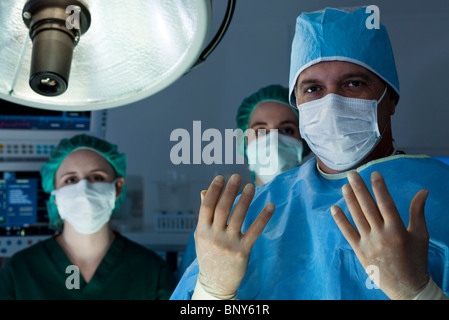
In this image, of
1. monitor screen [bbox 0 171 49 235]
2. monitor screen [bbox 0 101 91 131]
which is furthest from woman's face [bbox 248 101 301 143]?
monitor screen [bbox 0 171 49 235]

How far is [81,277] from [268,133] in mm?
1036

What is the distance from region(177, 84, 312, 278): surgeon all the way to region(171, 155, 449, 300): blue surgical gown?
0.72m

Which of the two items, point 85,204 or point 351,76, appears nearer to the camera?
point 351,76

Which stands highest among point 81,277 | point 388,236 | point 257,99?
point 257,99

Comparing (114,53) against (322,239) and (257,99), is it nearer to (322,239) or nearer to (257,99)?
(322,239)

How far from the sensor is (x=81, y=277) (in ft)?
5.82

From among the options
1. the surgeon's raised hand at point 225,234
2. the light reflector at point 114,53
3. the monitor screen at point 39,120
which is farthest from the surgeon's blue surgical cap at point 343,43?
the monitor screen at point 39,120

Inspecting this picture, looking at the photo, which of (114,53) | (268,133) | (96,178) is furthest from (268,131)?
(114,53)

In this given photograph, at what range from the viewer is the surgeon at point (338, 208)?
0.67 metres

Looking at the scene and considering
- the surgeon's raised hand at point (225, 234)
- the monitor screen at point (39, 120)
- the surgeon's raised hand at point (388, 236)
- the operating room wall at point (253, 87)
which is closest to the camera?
the surgeon's raised hand at point (388, 236)

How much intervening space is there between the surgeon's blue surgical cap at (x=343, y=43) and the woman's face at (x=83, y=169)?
43.9 inches

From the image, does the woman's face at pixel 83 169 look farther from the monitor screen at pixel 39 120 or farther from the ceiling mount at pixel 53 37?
the ceiling mount at pixel 53 37
